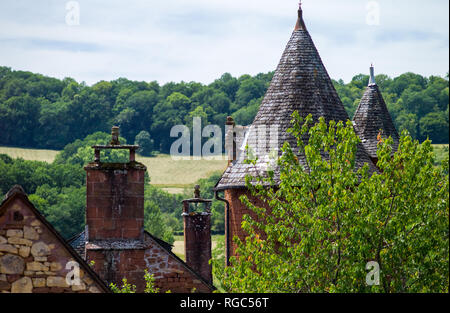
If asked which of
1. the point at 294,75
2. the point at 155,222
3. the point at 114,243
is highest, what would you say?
the point at 294,75

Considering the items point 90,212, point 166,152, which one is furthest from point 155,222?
point 90,212

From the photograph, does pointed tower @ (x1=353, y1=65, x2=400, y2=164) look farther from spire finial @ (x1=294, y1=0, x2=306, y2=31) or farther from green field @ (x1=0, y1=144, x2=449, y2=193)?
green field @ (x1=0, y1=144, x2=449, y2=193)

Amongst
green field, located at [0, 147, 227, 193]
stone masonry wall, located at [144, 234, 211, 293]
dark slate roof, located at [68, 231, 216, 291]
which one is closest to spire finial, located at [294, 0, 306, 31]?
dark slate roof, located at [68, 231, 216, 291]

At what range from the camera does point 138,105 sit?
11525 cm

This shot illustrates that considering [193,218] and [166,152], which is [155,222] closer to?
[166,152]

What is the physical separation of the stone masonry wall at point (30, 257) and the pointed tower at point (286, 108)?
40.8 feet

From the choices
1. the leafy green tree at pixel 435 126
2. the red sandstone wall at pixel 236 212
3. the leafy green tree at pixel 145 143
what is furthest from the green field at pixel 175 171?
the red sandstone wall at pixel 236 212

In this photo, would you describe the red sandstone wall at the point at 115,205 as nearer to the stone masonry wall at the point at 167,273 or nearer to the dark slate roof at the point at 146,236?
the stone masonry wall at the point at 167,273

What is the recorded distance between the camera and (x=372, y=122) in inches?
1186

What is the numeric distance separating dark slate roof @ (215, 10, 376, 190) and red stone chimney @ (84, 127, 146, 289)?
7.14 metres

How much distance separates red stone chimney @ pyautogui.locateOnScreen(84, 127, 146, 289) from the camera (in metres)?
19.6

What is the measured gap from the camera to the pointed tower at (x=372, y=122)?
29766 mm

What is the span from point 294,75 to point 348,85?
55.3 meters

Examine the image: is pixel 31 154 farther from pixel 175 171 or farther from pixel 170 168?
pixel 175 171
